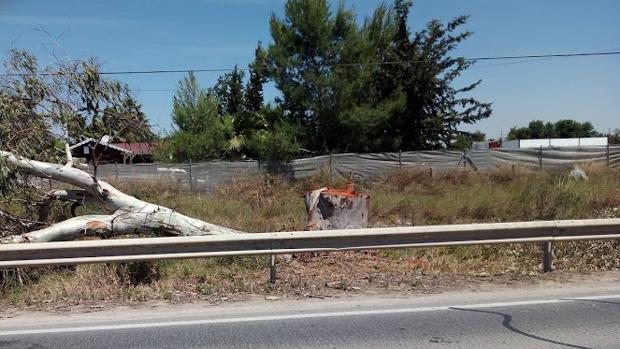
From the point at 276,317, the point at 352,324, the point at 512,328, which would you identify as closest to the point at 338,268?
the point at 276,317

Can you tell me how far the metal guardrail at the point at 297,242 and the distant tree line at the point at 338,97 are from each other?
17893mm

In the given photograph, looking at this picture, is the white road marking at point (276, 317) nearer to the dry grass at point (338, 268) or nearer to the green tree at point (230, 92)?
the dry grass at point (338, 268)

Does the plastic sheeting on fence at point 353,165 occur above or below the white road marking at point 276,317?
above

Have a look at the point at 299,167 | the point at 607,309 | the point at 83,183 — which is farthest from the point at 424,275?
the point at 299,167

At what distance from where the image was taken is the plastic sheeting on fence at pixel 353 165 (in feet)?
79.6

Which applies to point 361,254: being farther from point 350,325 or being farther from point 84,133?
point 84,133

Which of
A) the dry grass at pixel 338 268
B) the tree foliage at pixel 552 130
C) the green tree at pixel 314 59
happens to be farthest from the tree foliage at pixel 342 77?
the tree foliage at pixel 552 130

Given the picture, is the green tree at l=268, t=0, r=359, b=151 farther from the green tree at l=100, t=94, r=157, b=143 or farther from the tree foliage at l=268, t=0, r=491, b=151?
the green tree at l=100, t=94, r=157, b=143

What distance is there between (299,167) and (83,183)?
1576 cm

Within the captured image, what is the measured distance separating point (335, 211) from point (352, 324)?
443 centimetres

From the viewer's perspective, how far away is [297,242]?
24.8 ft

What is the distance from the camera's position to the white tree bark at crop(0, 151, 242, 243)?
28.9ft

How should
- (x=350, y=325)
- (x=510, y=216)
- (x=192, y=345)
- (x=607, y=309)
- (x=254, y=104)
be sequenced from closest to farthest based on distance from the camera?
(x=192, y=345), (x=350, y=325), (x=607, y=309), (x=510, y=216), (x=254, y=104)

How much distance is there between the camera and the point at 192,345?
530 cm
